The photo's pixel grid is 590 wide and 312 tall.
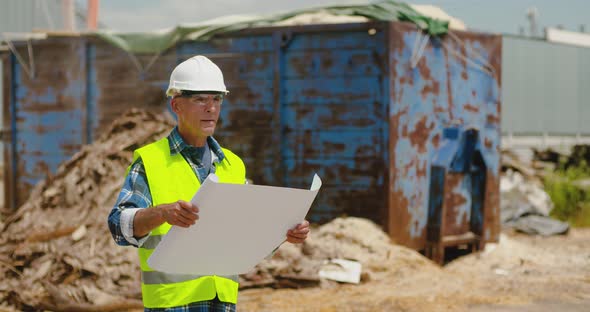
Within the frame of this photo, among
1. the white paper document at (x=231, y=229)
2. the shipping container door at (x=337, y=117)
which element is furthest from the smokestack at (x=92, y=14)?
the white paper document at (x=231, y=229)

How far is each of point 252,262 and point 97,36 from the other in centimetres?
696

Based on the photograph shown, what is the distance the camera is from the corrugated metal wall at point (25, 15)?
22.8 metres

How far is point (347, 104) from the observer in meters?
8.01

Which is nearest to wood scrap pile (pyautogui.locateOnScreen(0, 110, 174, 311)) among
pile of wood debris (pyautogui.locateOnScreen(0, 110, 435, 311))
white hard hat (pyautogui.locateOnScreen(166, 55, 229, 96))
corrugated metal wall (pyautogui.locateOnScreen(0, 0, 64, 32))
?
pile of wood debris (pyautogui.locateOnScreen(0, 110, 435, 311))

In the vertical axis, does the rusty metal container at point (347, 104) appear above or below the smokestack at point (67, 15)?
below

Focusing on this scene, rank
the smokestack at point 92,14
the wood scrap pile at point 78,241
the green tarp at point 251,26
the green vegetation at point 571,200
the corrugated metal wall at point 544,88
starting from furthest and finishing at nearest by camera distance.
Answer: the corrugated metal wall at point 544,88 → the green vegetation at point 571,200 → the smokestack at point 92,14 → the green tarp at point 251,26 → the wood scrap pile at point 78,241

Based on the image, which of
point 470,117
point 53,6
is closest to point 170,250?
point 470,117

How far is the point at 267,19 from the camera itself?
335 inches

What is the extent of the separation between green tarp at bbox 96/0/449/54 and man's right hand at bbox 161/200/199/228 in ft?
A: 20.0

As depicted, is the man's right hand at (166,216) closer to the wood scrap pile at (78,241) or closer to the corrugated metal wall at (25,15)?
the wood scrap pile at (78,241)

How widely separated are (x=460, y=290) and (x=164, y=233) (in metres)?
4.64

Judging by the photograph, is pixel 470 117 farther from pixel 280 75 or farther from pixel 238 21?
pixel 238 21

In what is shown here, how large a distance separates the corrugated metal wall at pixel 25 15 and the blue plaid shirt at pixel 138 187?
2065 centimetres

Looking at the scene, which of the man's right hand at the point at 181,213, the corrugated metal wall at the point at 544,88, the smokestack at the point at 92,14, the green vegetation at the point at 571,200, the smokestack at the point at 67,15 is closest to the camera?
the man's right hand at the point at 181,213
